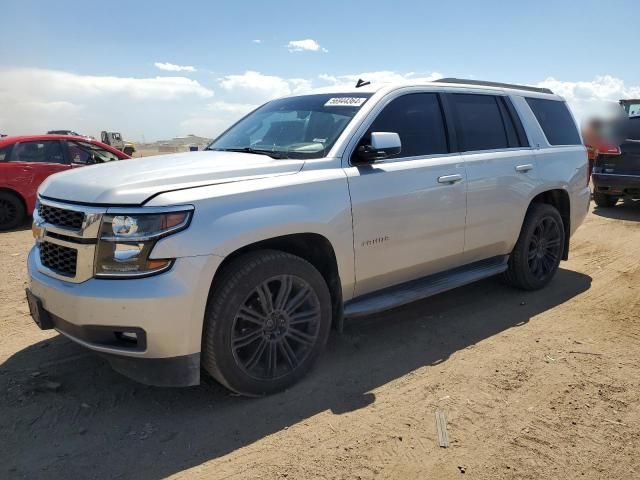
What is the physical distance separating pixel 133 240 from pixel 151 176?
476 mm

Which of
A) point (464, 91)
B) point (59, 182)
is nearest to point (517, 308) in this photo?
point (464, 91)

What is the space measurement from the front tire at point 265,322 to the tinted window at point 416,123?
4.18 feet

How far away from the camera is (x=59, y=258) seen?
3.01m

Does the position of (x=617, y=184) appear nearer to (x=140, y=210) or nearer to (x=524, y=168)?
(x=524, y=168)

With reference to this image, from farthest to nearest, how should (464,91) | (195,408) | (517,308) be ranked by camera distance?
(517,308) < (464,91) < (195,408)

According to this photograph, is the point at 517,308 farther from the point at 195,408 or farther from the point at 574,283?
the point at 195,408

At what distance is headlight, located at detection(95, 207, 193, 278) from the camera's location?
275cm

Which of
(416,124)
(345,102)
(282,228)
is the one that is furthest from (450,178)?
(282,228)

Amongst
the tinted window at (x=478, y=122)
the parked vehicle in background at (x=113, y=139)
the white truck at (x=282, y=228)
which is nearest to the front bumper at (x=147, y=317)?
the white truck at (x=282, y=228)

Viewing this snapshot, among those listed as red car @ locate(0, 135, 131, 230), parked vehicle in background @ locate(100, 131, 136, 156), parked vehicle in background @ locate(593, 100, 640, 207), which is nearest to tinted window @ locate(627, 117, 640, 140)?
parked vehicle in background @ locate(593, 100, 640, 207)

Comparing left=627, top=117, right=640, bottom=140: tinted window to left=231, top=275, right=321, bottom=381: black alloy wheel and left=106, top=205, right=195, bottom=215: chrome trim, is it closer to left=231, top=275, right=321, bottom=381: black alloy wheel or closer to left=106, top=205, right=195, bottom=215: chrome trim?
left=231, top=275, right=321, bottom=381: black alloy wheel

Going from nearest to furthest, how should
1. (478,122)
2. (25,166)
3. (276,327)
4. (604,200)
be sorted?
(276,327) < (478,122) < (25,166) < (604,200)

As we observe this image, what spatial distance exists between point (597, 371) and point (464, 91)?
2498 mm

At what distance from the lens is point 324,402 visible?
3.24 metres
